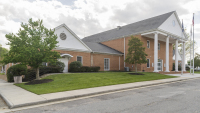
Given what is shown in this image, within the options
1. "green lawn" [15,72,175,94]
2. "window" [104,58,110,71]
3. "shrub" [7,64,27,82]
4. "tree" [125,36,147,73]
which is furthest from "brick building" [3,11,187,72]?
"green lawn" [15,72,175,94]

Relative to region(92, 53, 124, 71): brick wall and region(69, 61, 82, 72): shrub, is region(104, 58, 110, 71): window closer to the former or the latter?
region(92, 53, 124, 71): brick wall

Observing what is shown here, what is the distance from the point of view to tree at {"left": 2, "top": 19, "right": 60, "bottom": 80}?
1149cm

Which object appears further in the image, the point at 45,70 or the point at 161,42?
the point at 161,42

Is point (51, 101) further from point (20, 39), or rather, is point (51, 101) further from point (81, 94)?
point (20, 39)

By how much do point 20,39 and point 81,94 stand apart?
7.74 metres

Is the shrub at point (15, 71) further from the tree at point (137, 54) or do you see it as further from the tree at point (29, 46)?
the tree at point (137, 54)

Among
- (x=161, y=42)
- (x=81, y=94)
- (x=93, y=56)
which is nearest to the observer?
(x=81, y=94)

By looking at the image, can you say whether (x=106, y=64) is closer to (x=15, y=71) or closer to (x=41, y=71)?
(x=41, y=71)

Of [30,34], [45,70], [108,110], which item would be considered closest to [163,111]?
[108,110]

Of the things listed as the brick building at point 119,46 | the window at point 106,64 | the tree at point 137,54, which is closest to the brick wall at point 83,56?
the brick building at point 119,46

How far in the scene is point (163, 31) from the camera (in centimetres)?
2548

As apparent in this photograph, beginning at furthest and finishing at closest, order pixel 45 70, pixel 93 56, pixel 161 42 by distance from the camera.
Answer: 1. pixel 161 42
2. pixel 93 56
3. pixel 45 70

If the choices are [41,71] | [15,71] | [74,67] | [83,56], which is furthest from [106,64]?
[15,71]

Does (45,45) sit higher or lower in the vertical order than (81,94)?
higher
